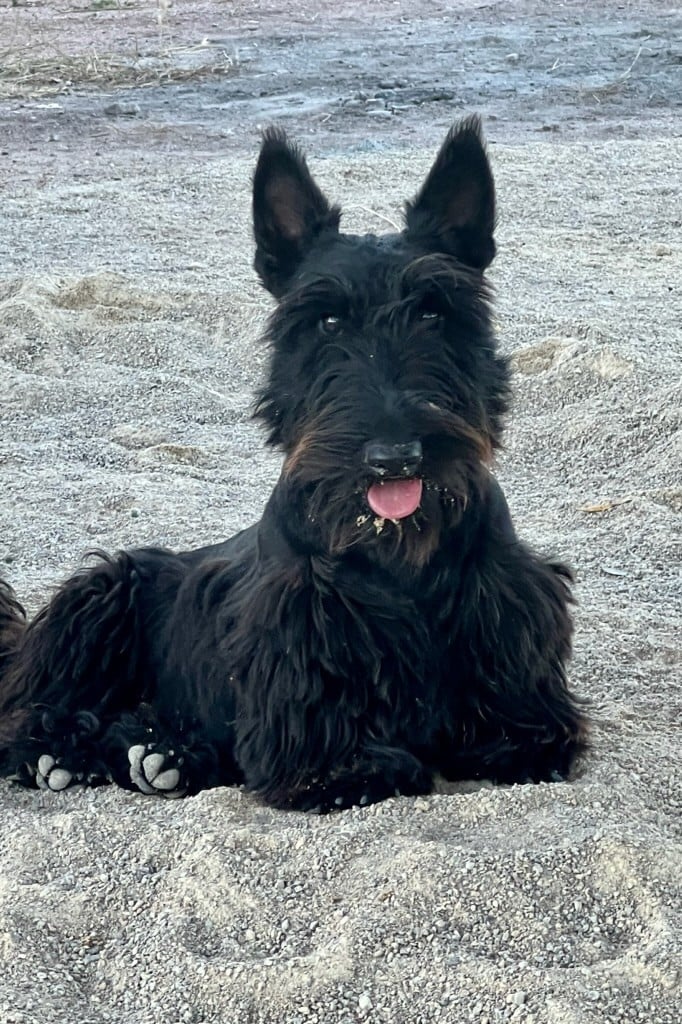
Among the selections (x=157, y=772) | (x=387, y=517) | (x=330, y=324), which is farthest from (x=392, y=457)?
(x=157, y=772)

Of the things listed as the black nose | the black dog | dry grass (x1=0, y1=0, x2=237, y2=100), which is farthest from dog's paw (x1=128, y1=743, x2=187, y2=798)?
dry grass (x1=0, y1=0, x2=237, y2=100)

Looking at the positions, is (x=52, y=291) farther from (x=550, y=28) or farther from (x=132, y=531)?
(x=550, y=28)

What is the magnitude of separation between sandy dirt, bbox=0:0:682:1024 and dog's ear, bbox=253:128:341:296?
147 centimetres

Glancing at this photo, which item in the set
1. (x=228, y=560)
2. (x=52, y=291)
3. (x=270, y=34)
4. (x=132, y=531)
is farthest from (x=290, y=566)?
(x=270, y=34)

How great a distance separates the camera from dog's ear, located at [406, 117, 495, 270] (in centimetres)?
390

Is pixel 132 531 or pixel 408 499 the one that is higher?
pixel 408 499

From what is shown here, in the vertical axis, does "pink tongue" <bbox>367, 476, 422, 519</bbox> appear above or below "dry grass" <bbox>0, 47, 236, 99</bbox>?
above

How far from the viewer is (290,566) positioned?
395cm

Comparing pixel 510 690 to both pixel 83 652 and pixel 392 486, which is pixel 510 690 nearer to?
pixel 392 486

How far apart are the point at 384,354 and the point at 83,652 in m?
Answer: 1.50

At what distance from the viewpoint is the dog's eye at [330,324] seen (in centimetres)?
372

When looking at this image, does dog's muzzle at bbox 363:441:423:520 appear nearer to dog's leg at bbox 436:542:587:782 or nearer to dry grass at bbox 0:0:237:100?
dog's leg at bbox 436:542:587:782

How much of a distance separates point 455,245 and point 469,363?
1.21ft

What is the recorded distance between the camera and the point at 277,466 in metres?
6.82
